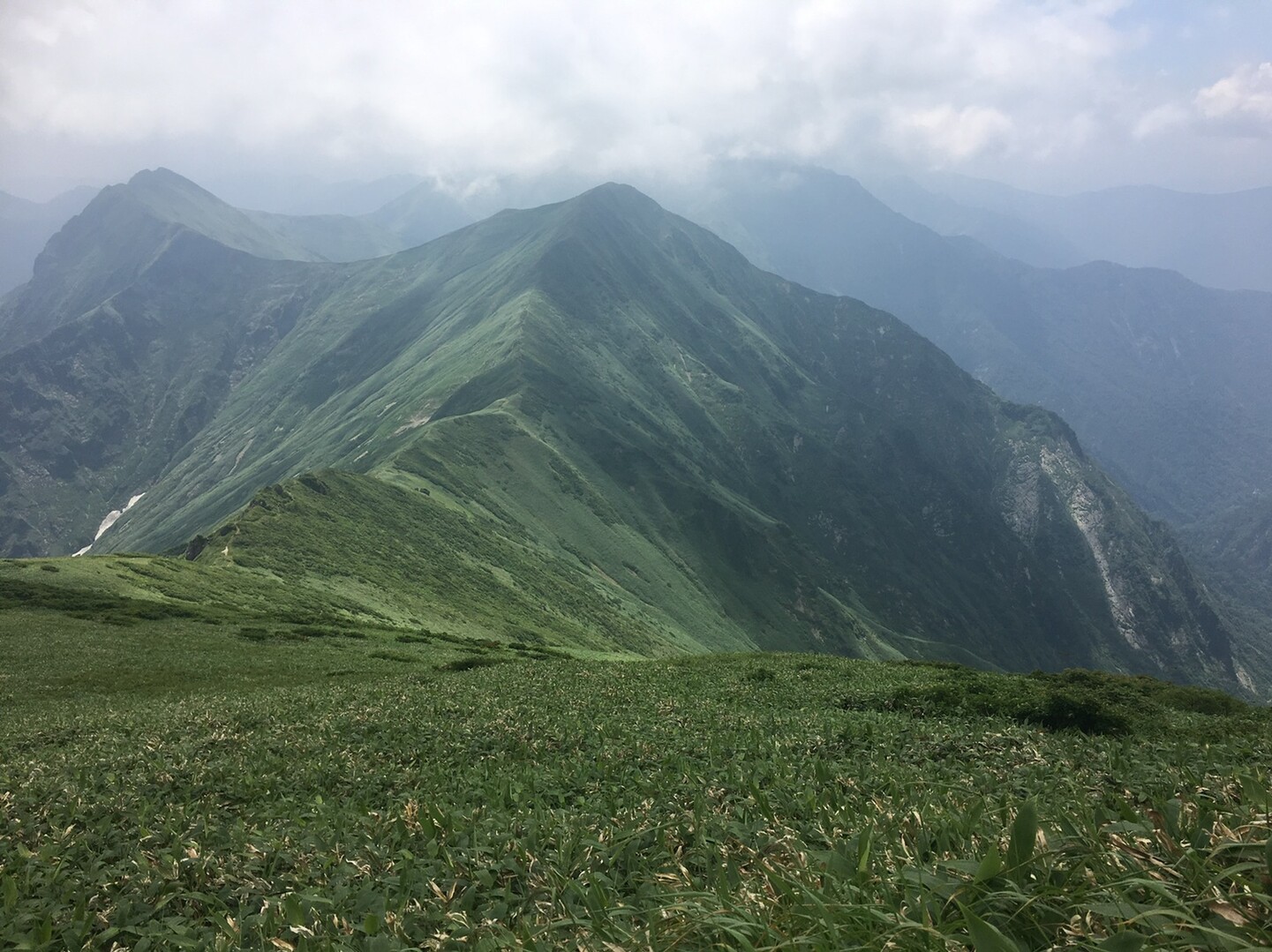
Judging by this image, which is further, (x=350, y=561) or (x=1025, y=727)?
(x=350, y=561)

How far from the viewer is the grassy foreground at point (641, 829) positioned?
15.9 feet

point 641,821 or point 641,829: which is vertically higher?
point 641,829

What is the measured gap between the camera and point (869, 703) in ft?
82.7

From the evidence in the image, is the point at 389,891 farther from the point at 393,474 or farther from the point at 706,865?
the point at 393,474

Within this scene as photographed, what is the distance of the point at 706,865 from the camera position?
7.09 m

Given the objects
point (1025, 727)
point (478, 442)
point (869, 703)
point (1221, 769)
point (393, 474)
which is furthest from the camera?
point (478, 442)

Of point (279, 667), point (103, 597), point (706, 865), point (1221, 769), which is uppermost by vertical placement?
point (1221, 769)

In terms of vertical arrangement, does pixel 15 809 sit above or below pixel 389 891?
below

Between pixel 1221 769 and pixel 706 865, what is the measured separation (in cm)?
706

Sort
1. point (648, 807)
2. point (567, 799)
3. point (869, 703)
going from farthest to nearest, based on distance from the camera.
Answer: point (869, 703) < point (567, 799) < point (648, 807)

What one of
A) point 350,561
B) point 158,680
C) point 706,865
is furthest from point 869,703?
point 350,561

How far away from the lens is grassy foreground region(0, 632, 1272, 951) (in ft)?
15.9

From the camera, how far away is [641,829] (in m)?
8.33

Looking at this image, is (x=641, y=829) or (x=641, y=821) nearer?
(x=641, y=829)
